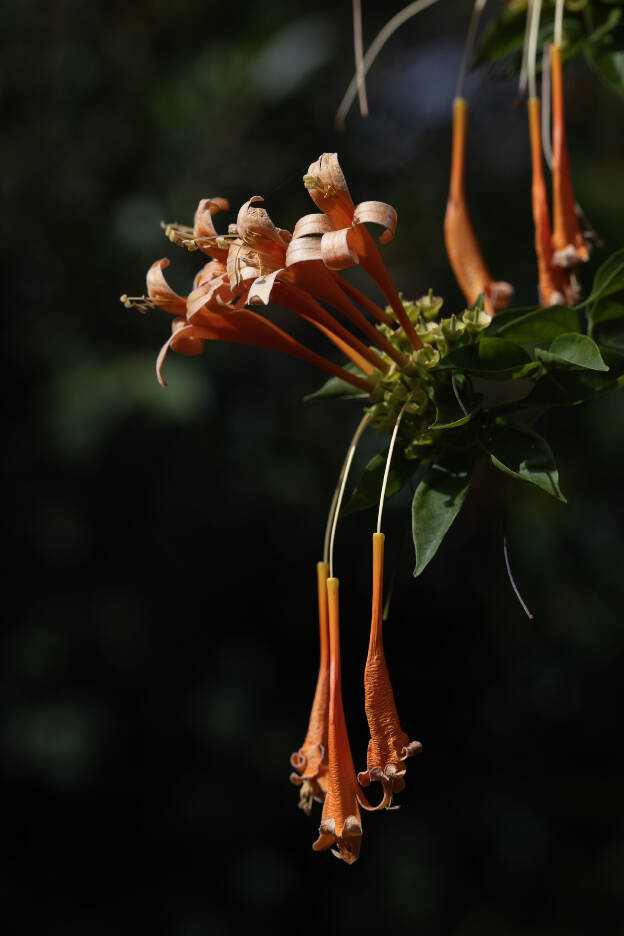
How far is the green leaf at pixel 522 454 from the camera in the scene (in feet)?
1.95

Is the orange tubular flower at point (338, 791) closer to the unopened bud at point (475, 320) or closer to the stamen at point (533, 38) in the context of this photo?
the unopened bud at point (475, 320)

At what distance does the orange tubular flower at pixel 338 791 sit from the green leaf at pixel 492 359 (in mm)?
172

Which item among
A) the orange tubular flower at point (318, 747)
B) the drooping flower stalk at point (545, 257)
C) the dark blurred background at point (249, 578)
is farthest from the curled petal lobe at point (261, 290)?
the dark blurred background at point (249, 578)

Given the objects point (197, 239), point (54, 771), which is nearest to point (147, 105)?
point (54, 771)

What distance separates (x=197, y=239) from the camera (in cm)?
64

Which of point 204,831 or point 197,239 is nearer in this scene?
point 197,239

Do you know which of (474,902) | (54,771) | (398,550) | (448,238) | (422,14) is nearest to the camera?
(398,550)

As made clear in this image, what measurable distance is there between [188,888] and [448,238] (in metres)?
2.21

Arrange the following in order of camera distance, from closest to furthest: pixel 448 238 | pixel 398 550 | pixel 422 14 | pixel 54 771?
pixel 398 550 < pixel 448 238 < pixel 54 771 < pixel 422 14

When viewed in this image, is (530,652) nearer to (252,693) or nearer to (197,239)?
(252,693)

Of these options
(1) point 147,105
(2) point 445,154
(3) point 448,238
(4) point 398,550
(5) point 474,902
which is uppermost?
(1) point 147,105

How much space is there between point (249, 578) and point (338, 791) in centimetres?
207

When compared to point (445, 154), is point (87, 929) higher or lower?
lower

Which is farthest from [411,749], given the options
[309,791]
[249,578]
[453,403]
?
[249,578]
